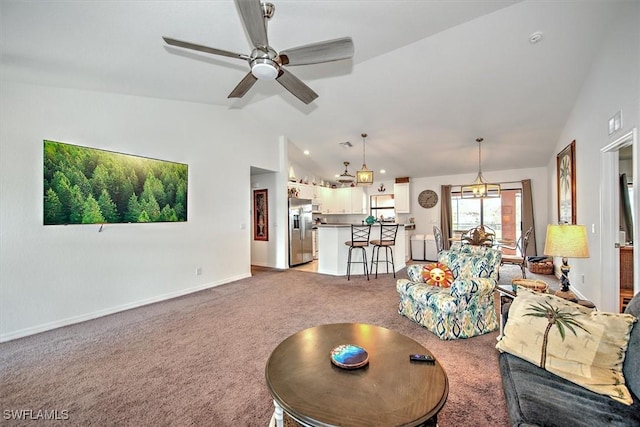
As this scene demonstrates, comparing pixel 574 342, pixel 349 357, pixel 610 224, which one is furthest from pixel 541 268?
pixel 349 357

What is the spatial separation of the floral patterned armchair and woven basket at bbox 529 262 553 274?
12.0ft

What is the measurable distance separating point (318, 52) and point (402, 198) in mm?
6707

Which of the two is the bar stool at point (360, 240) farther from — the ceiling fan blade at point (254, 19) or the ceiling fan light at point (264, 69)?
the ceiling fan blade at point (254, 19)

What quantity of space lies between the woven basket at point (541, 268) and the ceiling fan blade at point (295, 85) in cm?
591

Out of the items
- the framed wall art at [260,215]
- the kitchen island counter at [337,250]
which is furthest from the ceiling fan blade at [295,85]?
the framed wall art at [260,215]

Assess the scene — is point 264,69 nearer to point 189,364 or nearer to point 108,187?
point 189,364

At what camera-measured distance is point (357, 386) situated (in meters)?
1.31

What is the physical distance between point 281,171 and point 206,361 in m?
4.66

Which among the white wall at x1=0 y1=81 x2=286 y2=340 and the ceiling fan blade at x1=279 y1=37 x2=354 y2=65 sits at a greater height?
the ceiling fan blade at x1=279 y1=37 x2=354 y2=65

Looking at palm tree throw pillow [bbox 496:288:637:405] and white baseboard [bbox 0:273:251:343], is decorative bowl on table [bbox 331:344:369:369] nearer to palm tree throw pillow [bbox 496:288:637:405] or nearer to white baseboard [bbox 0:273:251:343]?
palm tree throw pillow [bbox 496:288:637:405]

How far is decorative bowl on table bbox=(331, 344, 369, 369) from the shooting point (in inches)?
57.2

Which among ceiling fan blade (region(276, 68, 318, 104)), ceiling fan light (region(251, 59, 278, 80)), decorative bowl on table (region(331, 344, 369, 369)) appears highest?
ceiling fan blade (region(276, 68, 318, 104))

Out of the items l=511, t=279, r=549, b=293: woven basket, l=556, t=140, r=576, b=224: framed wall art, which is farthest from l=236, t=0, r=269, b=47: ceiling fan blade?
l=556, t=140, r=576, b=224: framed wall art

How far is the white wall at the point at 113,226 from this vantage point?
292 cm
